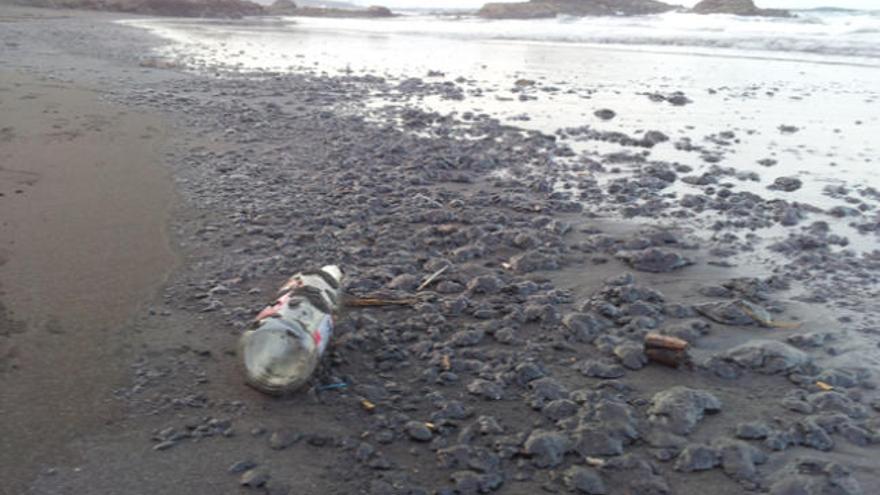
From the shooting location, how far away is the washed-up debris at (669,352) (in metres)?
3.75

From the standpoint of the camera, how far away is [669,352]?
3.76 m

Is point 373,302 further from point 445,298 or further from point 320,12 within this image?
point 320,12

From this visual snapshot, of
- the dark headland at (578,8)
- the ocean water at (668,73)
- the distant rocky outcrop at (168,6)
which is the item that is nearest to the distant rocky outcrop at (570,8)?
the dark headland at (578,8)

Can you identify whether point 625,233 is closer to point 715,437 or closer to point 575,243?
point 575,243

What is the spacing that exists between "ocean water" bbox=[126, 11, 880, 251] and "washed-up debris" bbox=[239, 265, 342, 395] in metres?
4.39

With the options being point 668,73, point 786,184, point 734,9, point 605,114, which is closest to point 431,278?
point 786,184

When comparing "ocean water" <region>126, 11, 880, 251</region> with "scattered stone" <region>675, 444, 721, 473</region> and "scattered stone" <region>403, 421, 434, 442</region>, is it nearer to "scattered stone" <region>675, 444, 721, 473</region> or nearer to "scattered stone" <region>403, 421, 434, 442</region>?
"scattered stone" <region>675, 444, 721, 473</region>

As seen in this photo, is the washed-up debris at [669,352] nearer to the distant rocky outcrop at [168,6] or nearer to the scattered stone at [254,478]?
the scattered stone at [254,478]

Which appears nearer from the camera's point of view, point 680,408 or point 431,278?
point 680,408

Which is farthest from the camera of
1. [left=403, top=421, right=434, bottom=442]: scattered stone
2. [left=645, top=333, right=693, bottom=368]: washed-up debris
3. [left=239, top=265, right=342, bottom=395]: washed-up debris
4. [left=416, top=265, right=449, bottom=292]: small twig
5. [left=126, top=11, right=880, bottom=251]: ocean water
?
[left=126, top=11, right=880, bottom=251]: ocean water

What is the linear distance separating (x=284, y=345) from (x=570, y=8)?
1771 inches

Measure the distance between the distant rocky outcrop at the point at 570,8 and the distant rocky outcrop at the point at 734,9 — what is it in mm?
3856

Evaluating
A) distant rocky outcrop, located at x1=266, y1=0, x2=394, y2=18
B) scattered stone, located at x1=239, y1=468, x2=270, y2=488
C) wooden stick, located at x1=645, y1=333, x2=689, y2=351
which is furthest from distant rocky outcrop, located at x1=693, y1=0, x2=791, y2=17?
scattered stone, located at x1=239, y1=468, x2=270, y2=488

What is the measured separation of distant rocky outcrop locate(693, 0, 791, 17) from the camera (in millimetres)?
34188
